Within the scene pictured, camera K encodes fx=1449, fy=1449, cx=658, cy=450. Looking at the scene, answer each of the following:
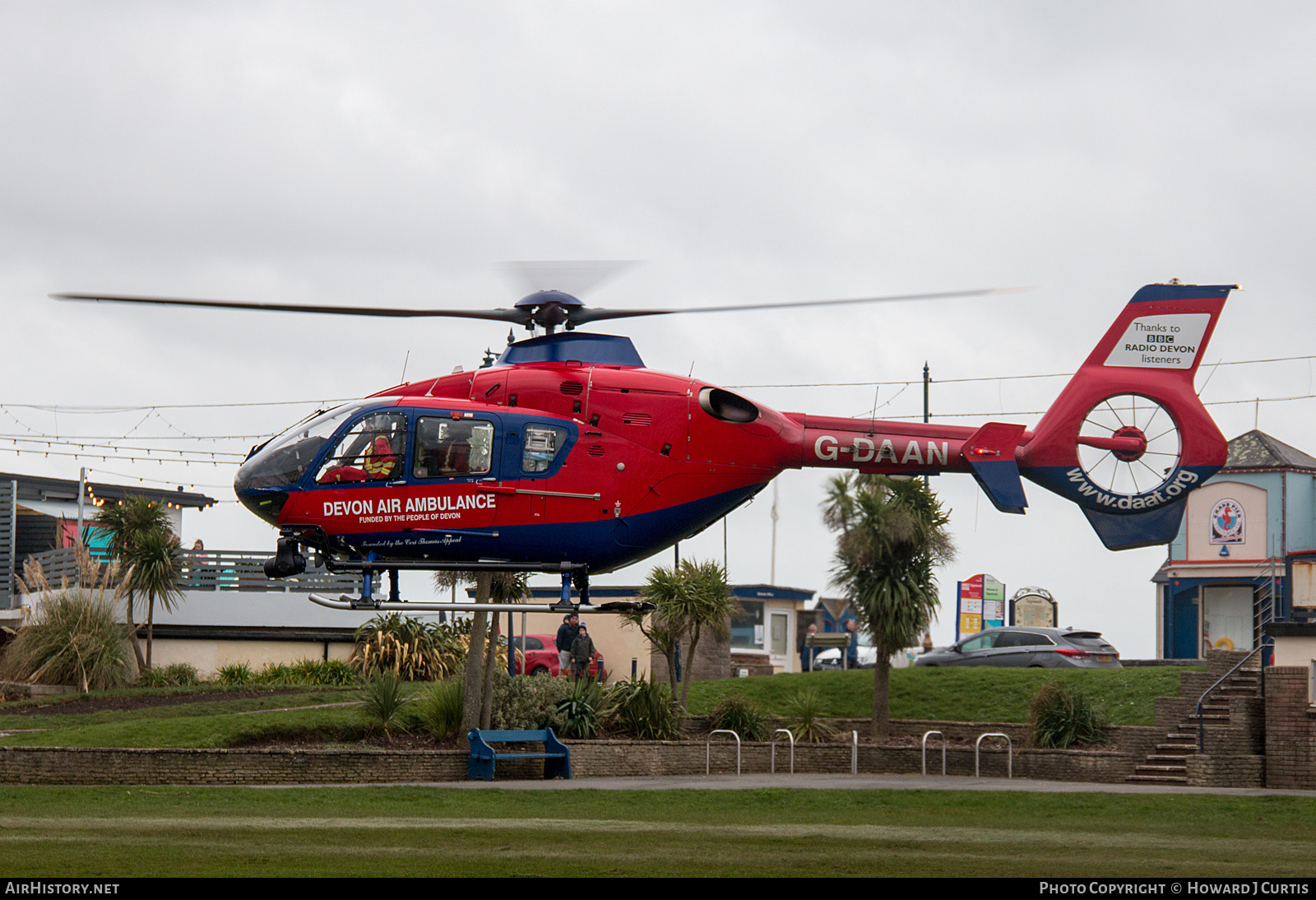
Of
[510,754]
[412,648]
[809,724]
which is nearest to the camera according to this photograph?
[510,754]

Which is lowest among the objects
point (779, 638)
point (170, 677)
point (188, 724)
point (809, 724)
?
point (188, 724)

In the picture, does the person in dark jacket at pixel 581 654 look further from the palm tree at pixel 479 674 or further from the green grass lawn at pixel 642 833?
the green grass lawn at pixel 642 833

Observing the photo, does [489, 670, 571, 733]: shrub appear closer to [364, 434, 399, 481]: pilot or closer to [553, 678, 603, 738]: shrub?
[553, 678, 603, 738]: shrub

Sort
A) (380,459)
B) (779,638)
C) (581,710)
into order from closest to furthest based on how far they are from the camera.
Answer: (380,459) → (581,710) → (779,638)

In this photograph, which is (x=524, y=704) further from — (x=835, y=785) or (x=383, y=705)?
(x=835, y=785)

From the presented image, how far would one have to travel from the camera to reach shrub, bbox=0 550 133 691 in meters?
35.1

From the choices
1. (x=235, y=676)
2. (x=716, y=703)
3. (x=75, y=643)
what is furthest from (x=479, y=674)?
Answer: (x=75, y=643)

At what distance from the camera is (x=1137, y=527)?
16516mm

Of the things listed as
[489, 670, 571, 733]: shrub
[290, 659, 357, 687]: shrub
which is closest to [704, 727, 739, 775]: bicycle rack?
[489, 670, 571, 733]: shrub

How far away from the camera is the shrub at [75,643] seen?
35094 millimetres

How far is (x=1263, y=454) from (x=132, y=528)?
110 ft

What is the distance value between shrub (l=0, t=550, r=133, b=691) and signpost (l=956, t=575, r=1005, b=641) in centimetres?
3241

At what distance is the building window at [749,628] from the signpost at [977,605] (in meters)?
8.93

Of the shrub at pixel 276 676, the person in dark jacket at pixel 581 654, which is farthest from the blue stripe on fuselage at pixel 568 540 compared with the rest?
the shrub at pixel 276 676
